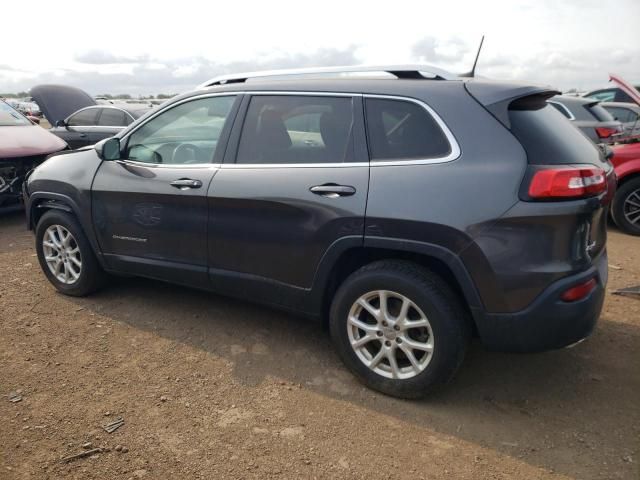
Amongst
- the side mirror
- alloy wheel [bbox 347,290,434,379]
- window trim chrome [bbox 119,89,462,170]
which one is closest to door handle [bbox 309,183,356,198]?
window trim chrome [bbox 119,89,462,170]

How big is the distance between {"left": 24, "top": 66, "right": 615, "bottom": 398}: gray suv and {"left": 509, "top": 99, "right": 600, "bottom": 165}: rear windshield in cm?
1

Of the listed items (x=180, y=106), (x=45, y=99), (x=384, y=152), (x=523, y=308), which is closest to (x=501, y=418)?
(x=523, y=308)

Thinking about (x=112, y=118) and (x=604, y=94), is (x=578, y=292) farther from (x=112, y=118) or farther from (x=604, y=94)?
(x=604, y=94)

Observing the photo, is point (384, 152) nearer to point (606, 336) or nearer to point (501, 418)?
point (501, 418)

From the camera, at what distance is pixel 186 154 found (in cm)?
375

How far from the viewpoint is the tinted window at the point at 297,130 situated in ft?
10.1

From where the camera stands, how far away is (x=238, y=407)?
294 centimetres

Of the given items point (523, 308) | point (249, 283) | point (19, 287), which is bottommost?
point (19, 287)

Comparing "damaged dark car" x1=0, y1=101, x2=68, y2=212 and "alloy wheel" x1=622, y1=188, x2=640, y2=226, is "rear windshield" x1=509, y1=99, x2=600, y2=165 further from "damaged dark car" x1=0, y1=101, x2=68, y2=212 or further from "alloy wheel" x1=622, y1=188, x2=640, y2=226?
"damaged dark car" x1=0, y1=101, x2=68, y2=212

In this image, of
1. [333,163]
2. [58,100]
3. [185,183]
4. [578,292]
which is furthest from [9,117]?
[578,292]

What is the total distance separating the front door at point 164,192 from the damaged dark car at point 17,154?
135 inches

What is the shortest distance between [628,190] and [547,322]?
16.0 ft

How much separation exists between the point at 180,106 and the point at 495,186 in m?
2.34

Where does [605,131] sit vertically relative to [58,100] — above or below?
above
